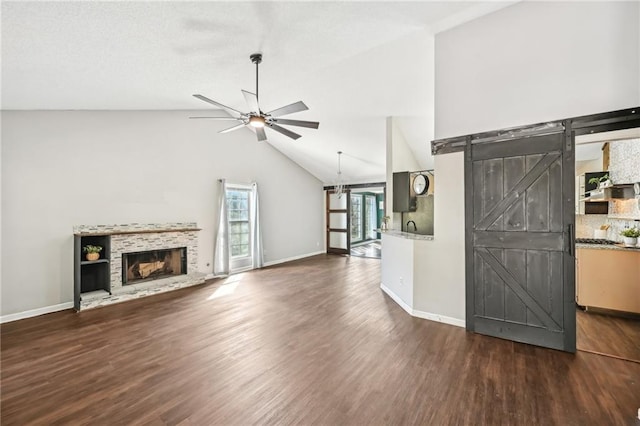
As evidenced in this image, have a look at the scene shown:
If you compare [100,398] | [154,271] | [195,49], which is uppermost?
[195,49]

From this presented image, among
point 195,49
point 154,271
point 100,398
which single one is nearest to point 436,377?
point 100,398

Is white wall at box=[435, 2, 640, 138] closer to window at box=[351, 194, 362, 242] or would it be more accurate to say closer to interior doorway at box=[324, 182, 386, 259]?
interior doorway at box=[324, 182, 386, 259]

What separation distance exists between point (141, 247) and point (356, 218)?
25.2 ft

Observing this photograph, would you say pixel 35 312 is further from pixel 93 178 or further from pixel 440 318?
pixel 440 318

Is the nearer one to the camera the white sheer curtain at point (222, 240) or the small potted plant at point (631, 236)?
the small potted plant at point (631, 236)

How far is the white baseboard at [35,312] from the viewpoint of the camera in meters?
3.78

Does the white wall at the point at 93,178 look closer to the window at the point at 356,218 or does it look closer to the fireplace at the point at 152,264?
the fireplace at the point at 152,264

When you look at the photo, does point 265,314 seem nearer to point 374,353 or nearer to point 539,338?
point 374,353

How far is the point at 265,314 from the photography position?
12.8 ft

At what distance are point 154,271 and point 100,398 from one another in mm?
3514

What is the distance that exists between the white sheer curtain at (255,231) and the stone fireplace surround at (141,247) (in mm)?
1472

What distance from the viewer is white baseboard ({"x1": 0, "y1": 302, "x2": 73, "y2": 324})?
378 centimetres

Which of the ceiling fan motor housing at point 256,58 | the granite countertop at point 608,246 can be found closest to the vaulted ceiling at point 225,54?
the ceiling fan motor housing at point 256,58

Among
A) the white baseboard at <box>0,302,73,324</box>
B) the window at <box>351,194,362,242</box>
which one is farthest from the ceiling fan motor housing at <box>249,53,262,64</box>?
the window at <box>351,194,362,242</box>
